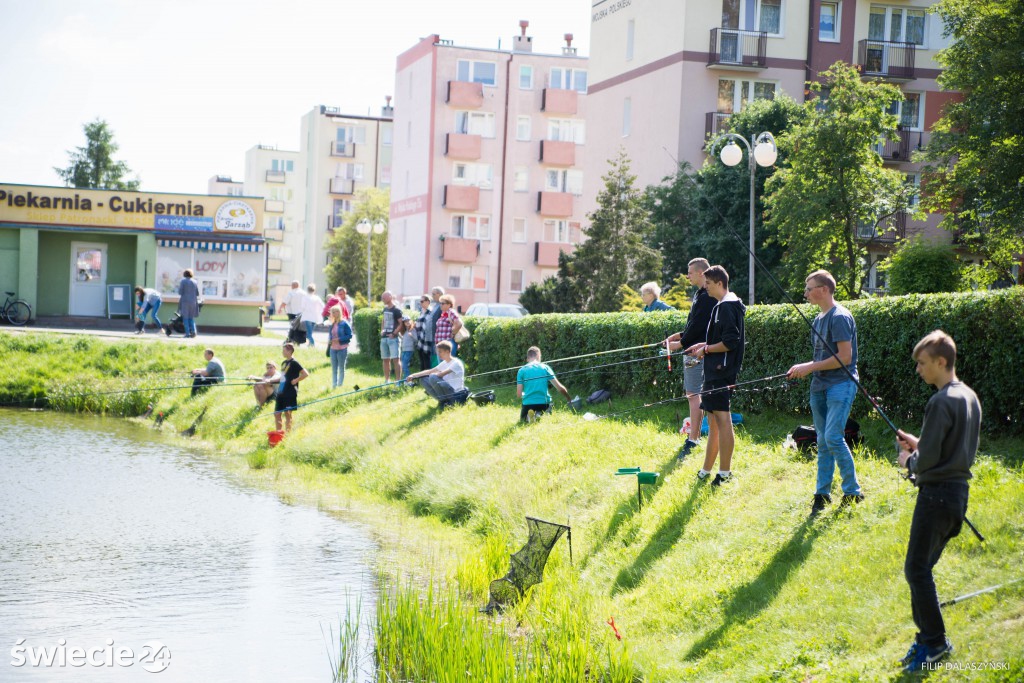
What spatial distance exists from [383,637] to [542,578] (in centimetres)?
149

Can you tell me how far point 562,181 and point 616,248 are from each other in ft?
94.1

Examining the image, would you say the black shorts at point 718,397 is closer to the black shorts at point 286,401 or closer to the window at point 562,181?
the black shorts at point 286,401

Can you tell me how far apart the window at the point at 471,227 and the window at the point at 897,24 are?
23923mm

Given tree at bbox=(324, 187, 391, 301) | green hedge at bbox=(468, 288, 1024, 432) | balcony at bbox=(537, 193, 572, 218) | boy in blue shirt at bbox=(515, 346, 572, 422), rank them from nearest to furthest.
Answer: green hedge at bbox=(468, 288, 1024, 432)
boy in blue shirt at bbox=(515, 346, 572, 422)
balcony at bbox=(537, 193, 572, 218)
tree at bbox=(324, 187, 391, 301)

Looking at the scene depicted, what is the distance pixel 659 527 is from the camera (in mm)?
9570

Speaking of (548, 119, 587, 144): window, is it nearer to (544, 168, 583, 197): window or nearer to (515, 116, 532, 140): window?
Answer: (515, 116, 532, 140): window

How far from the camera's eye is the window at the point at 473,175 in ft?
187

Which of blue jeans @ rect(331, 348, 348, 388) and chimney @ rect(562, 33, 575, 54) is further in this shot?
chimney @ rect(562, 33, 575, 54)

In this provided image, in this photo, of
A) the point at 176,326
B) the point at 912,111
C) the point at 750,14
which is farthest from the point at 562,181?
the point at 176,326

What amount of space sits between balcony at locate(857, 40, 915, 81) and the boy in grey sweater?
3416 centimetres

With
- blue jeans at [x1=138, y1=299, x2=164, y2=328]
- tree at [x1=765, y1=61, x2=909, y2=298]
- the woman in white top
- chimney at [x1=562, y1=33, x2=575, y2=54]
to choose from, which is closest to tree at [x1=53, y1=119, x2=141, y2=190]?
chimney at [x1=562, y1=33, x2=575, y2=54]

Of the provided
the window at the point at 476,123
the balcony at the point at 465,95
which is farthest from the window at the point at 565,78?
the balcony at the point at 465,95

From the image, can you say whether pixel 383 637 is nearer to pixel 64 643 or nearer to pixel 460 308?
pixel 64 643

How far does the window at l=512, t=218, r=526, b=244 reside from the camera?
188ft
